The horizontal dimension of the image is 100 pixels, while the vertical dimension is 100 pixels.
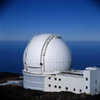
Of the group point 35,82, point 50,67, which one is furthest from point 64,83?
point 35,82

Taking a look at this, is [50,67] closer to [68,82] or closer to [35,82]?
[35,82]

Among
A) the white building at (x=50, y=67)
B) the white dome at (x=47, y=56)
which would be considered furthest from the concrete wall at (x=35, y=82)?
the white dome at (x=47, y=56)

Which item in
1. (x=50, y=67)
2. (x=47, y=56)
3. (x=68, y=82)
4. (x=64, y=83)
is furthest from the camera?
(x=50, y=67)

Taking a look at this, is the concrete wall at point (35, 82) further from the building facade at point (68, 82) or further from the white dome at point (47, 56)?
the white dome at point (47, 56)

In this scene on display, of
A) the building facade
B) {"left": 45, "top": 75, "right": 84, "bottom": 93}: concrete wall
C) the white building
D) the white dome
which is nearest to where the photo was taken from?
the building facade

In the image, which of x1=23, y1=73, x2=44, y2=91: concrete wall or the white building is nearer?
the white building

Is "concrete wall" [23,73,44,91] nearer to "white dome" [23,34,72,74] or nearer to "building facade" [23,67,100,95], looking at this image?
"building facade" [23,67,100,95]

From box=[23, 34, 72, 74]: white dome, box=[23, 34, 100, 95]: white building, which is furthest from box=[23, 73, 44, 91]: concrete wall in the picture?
box=[23, 34, 72, 74]: white dome

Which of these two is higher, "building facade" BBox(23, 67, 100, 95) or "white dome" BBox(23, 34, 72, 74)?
"white dome" BBox(23, 34, 72, 74)
